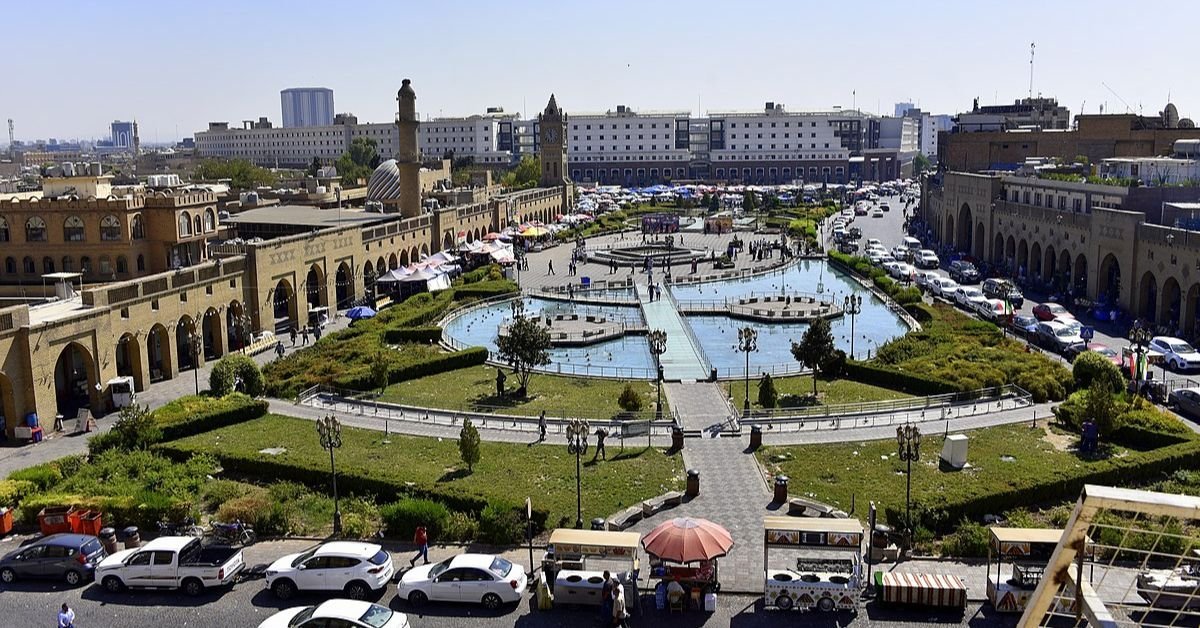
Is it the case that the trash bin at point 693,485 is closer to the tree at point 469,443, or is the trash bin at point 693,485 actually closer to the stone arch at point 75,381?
the tree at point 469,443

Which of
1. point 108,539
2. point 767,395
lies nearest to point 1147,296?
point 767,395

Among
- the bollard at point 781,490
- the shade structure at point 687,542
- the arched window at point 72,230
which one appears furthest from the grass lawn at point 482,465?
the arched window at point 72,230

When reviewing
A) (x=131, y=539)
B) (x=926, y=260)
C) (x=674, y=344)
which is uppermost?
(x=926, y=260)

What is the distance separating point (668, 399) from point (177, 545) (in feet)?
52.8

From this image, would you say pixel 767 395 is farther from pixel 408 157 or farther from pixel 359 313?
pixel 408 157

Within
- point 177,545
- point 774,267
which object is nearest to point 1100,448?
point 177,545

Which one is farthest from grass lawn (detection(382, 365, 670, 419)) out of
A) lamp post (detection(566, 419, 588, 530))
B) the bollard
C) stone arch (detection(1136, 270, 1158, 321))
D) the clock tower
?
the clock tower

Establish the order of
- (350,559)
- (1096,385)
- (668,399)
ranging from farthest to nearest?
(668,399) → (1096,385) → (350,559)

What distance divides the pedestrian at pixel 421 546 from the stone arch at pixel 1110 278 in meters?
37.6

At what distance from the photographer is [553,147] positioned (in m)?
98.9

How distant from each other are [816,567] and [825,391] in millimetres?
14908

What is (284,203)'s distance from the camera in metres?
70.8

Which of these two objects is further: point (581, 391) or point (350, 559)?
point (581, 391)

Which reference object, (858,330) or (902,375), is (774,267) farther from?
(902,375)
